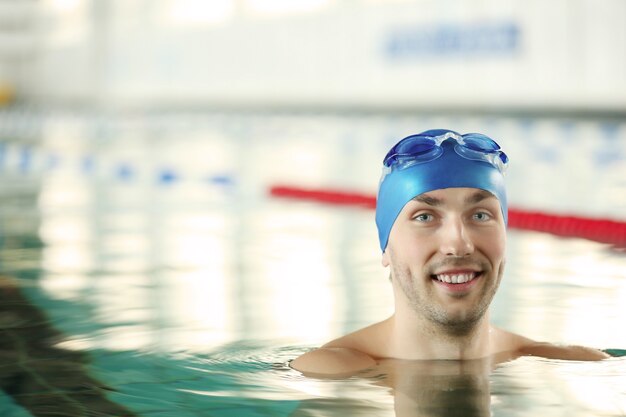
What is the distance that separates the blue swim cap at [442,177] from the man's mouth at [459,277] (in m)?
0.20

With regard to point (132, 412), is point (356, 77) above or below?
above

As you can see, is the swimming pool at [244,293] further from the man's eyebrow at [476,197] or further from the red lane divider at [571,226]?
the man's eyebrow at [476,197]

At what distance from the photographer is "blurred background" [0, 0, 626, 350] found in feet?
13.4

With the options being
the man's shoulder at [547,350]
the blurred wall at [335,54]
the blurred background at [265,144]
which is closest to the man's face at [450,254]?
the man's shoulder at [547,350]

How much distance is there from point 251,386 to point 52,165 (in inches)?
309

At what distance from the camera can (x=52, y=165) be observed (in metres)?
10.3

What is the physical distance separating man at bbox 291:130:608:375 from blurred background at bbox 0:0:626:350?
2.24ft

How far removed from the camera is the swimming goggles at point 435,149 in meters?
2.71

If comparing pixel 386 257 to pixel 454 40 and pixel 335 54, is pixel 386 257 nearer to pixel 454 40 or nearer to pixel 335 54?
pixel 454 40

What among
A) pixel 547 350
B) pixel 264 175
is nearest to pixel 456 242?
pixel 547 350

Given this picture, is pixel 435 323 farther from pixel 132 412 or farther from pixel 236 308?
pixel 236 308

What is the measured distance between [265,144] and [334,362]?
977cm

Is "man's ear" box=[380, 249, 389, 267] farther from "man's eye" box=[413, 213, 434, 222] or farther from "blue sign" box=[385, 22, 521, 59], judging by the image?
"blue sign" box=[385, 22, 521, 59]

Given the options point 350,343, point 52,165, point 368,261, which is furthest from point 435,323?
point 52,165
